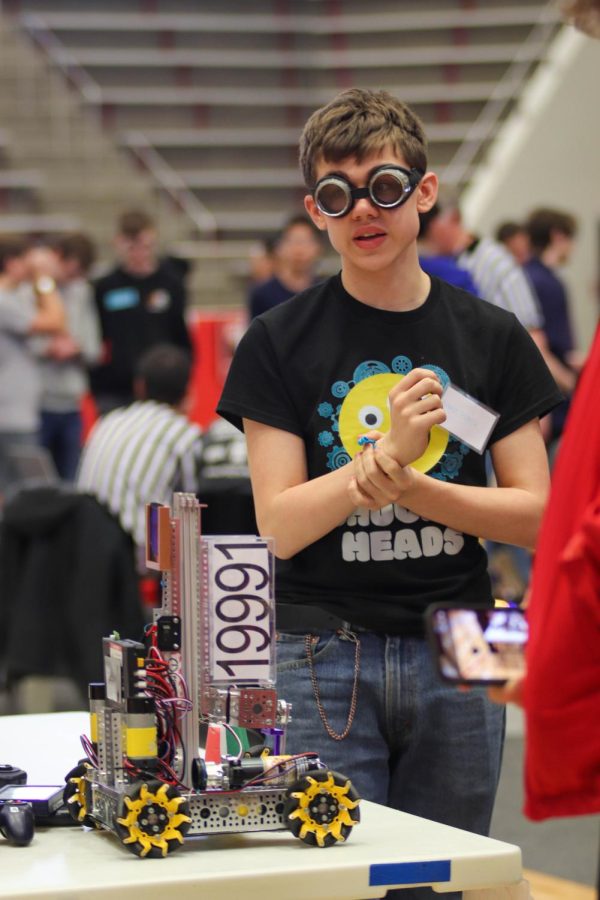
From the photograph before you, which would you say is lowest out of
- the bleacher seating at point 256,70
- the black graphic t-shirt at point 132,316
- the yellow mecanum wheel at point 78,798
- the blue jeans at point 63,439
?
the yellow mecanum wheel at point 78,798

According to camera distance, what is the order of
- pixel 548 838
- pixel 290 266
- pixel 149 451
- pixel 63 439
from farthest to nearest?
pixel 63 439
pixel 290 266
pixel 149 451
pixel 548 838

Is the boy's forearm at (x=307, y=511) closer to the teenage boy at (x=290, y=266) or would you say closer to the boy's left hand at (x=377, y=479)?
the boy's left hand at (x=377, y=479)

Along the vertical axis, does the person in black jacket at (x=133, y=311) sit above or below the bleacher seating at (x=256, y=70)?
below

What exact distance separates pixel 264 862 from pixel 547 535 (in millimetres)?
519

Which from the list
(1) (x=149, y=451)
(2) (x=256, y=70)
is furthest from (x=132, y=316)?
(2) (x=256, y=70)

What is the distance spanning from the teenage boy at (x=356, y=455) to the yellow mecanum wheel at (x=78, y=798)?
28cm

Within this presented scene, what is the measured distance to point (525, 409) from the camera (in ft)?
6.01

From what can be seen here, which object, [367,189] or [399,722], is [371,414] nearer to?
[367,189]

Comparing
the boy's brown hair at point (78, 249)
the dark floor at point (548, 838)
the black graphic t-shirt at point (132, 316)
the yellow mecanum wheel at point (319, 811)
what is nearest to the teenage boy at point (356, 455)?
the yellow mecanum wheel at point (319, 811)

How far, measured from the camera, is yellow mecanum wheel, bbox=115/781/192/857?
150 centimetres

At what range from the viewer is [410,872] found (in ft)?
4.84

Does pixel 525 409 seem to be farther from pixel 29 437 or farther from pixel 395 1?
pixel 395 1

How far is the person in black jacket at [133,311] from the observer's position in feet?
23.6

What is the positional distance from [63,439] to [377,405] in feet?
18.1
